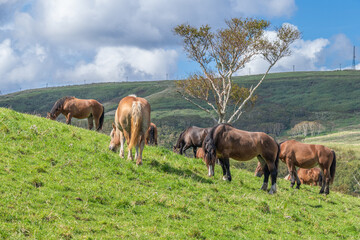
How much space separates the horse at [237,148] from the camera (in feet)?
55.4

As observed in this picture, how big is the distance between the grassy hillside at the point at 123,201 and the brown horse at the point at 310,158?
4230 millimetres

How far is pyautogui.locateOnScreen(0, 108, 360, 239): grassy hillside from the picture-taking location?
28.7ft

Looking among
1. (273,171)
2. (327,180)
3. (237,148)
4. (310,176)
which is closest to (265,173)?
(273,171)

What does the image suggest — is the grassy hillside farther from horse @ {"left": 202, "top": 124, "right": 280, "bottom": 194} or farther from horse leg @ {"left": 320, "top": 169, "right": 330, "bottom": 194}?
horse leg @ {"left": 320, "top": 169, "right": 330, "bottom": 194}

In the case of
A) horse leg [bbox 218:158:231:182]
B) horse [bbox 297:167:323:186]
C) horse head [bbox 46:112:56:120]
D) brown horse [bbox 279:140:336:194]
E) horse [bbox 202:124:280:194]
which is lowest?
horse [bbox 297:167:323:186]

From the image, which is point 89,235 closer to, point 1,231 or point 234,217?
point 1,231

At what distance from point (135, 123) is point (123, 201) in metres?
4.65

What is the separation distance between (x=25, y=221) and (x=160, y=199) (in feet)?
14.2

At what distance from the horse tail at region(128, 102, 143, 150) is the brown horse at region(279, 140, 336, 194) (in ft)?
35.9

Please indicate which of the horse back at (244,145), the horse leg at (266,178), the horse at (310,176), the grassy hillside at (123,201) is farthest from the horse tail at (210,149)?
the horse at (310,176)

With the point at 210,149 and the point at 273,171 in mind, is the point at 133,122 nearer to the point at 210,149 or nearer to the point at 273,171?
the point at 210,149

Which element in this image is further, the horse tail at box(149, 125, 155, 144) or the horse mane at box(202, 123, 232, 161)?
the horse tail at box(149, 125, 155, 144)

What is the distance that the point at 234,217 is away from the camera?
1161 centimetres

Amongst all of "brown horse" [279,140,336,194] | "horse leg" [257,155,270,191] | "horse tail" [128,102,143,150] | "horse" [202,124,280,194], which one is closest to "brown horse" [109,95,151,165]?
"horse tail" [128,102,143,150]
